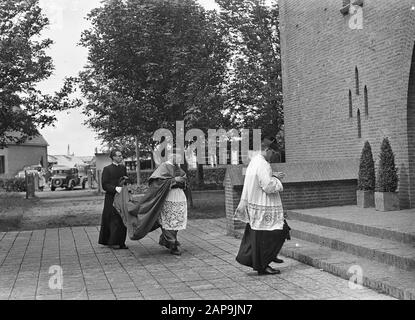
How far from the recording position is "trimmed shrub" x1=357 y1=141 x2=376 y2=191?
11.3 meters

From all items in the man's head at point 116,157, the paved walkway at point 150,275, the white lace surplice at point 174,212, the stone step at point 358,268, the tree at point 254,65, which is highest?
the tree at point 254,65

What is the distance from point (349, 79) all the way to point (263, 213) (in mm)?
7356

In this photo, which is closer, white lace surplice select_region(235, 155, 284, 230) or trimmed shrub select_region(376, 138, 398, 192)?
white lace surplice select_region(235, 155, 284, 230)

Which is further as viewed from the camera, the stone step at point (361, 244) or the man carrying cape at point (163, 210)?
the man carrying cape at point (163, 210)

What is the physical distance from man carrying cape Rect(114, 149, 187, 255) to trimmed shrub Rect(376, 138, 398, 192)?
4066 mm

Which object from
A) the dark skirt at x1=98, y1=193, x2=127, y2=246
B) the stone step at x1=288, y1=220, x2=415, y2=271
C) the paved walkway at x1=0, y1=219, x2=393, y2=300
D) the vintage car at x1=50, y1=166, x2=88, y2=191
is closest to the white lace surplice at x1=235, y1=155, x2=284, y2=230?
the paved walkway at x1=0, y1=219, x2=393, y2=300

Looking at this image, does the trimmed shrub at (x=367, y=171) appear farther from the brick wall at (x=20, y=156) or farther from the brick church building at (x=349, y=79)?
the brick wall at (x=20, y=156)

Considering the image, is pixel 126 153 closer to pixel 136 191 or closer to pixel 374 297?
pixel 136 191

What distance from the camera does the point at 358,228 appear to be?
8906 mm

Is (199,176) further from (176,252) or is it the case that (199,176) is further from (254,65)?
(176,252)

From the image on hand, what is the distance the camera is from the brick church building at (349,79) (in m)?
11.1

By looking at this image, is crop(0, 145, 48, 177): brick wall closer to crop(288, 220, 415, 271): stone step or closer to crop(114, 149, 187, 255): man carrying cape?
crop(114, 149, 187, 255): man carrying cape

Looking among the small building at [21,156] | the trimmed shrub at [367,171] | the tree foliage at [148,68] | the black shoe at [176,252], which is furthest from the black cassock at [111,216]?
the small building at [21,156]

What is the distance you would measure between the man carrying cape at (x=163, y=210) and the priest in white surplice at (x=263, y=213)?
2213 millimetres
